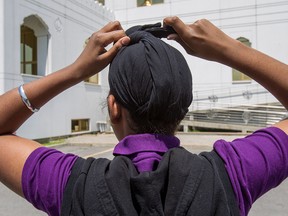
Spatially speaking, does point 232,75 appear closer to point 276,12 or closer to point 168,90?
point 276,12

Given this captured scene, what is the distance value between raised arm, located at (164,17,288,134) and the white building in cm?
1019

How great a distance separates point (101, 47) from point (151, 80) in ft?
0.74

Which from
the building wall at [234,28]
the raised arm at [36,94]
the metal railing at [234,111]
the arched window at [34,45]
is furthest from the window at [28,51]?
the raised arm at [36,94]

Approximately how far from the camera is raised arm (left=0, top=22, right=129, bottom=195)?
1.05 m

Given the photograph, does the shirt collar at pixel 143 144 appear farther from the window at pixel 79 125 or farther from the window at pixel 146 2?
the window at pixel 146 2

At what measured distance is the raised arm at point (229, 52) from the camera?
3.32 ft

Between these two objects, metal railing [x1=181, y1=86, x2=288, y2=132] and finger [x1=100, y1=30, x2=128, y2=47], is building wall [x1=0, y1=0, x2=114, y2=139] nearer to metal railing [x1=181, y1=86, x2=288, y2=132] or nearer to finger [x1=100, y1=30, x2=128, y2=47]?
metal railing [x1=181, y1=86, x2=288, y2=132]

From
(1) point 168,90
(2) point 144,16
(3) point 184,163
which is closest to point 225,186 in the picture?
(3) point 184,163

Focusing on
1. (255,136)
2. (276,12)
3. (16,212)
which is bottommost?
(16,212)

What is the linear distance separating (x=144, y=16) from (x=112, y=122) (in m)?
20.1

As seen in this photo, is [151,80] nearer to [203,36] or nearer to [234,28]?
[203,36]

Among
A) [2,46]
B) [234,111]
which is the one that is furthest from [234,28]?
[2,46]

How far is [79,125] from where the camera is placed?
53.9ft

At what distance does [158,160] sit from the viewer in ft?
3.20
